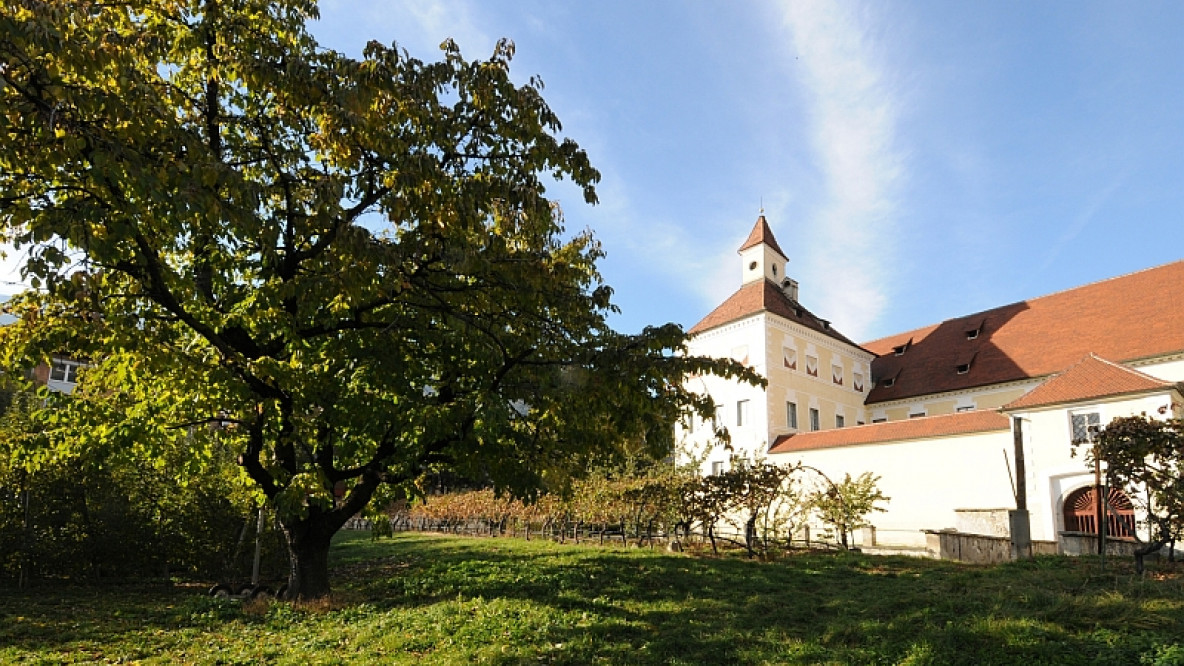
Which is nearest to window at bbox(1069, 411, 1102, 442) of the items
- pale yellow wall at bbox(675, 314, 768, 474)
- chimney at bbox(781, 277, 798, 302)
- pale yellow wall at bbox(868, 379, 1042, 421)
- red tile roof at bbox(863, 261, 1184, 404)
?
red tile roof at bbox(863, 261, 1184, 404)

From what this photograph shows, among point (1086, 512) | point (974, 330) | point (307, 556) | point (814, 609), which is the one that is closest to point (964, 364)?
point (974, 330)

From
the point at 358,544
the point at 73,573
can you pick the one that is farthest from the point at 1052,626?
the point at 358,544

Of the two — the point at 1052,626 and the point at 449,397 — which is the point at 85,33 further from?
the point at 1052,626

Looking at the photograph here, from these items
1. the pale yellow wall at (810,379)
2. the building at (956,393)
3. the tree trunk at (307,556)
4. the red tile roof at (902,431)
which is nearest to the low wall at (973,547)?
the building at (956,393)

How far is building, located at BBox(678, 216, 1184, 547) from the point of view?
21781mm

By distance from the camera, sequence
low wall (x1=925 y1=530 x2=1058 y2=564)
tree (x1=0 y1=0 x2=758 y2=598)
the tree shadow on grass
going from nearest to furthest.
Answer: the tree shadow on grass < tree (x1=0 y1=0 x2=758 y2=598) < low wall (x1=925 y1=530 x2=1058 y2=564)

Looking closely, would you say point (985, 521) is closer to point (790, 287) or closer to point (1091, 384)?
point (1091, 384)

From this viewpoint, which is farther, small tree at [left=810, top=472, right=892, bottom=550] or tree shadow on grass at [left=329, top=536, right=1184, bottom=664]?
small tree at [left=810, top=472, right=892, bottom=550]

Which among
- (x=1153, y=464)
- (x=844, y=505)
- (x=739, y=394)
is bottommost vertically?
(x=844, y=505)

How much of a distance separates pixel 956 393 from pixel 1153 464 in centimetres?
2817

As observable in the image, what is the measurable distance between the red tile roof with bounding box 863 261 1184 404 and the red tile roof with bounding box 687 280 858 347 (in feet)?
14.1

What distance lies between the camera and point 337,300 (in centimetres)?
908

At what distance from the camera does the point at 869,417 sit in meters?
42.2

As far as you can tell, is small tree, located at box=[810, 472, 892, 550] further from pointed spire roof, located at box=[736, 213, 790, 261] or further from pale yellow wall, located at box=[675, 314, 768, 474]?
pointed spire roof, located at box=[736, 213, 790, 261]
